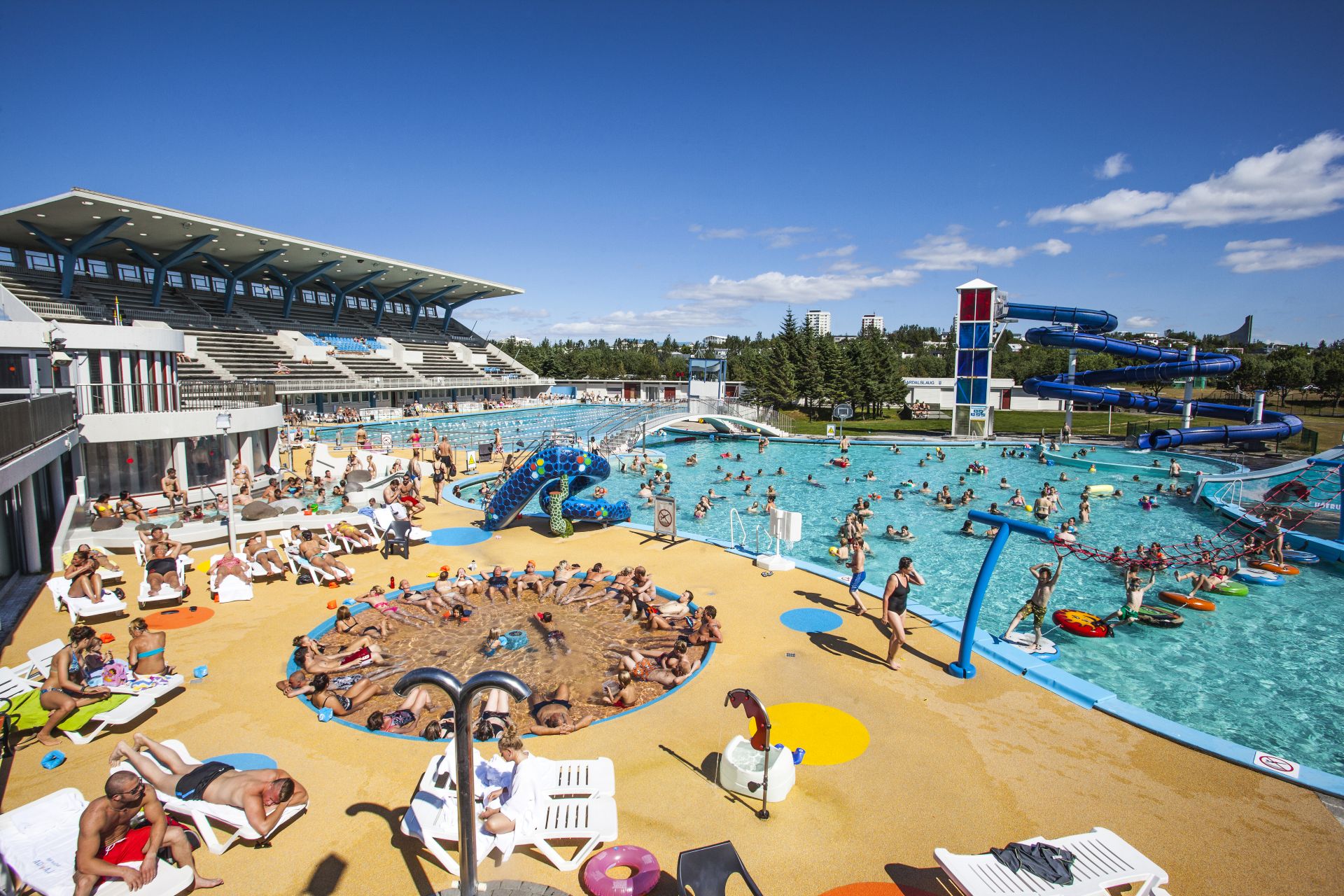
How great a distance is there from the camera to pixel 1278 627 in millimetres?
10906

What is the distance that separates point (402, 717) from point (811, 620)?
5.55m

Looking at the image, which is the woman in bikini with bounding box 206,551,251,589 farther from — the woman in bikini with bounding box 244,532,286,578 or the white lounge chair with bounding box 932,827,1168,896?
the white lounge chair with bounding box 932,827,1168,896

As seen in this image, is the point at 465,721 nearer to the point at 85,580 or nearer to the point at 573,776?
the point at 573,776

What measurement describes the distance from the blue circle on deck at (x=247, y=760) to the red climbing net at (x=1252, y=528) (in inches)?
525

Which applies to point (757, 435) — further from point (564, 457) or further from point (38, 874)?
point (38, 874)

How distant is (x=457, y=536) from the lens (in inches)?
546

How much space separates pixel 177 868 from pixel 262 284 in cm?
5183

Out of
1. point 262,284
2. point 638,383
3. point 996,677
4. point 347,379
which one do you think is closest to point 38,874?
point 996,677

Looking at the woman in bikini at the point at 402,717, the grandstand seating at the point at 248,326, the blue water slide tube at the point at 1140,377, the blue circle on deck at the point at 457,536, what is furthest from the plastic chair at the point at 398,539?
the blue water slide tube at the point at 1140,377

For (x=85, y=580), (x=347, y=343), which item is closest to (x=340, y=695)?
(x=85, y=580)

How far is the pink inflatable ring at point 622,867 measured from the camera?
435 centimetres

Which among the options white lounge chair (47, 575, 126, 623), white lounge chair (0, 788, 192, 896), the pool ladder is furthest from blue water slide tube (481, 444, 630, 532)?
white lounge chair (0, 788, 192, 896)

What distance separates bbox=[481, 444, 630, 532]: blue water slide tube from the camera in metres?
13.8

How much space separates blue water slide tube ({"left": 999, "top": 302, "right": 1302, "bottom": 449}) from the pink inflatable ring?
36149 millimetres
